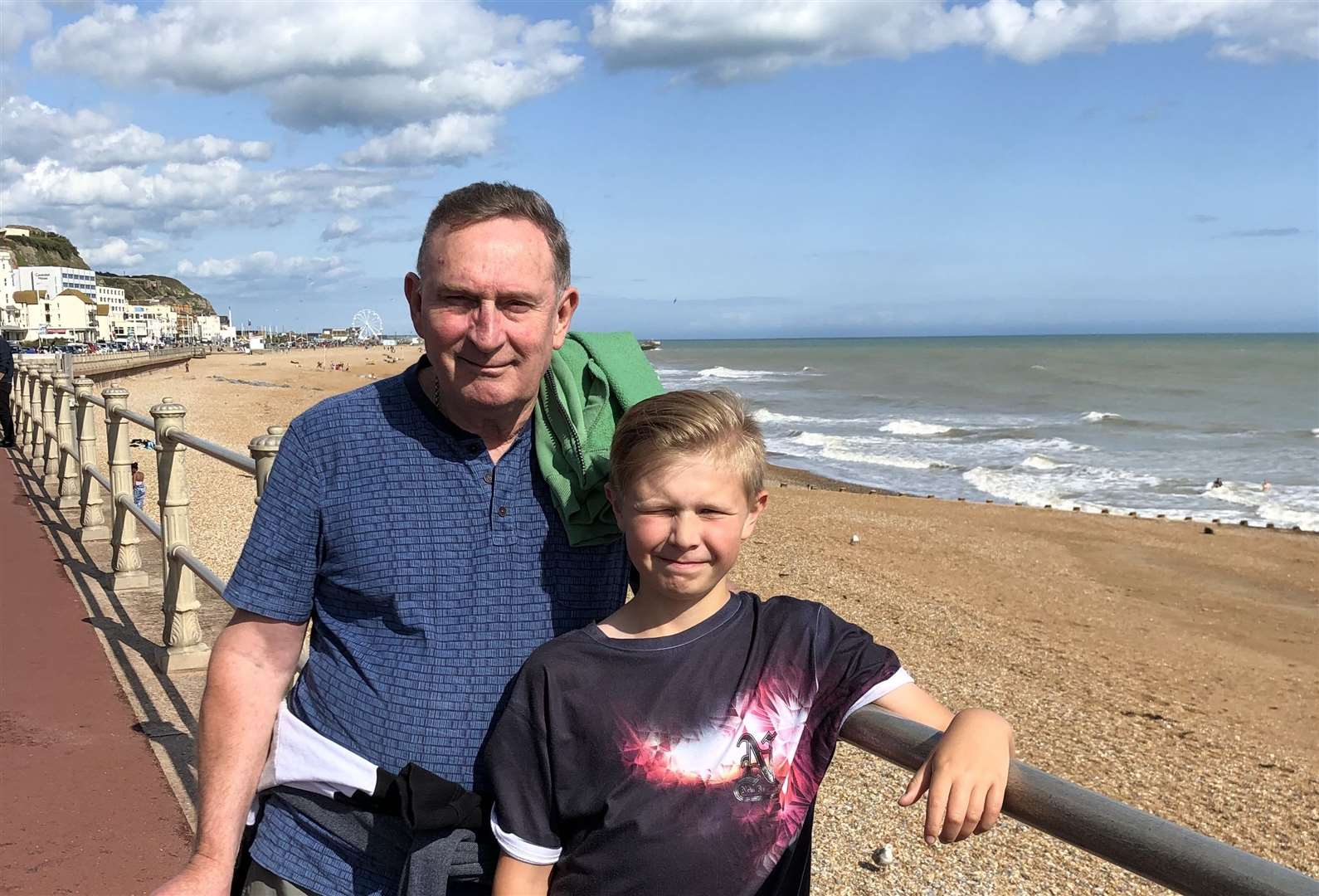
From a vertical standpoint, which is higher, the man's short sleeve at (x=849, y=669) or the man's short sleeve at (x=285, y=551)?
the man's short sleeve at (x=285, y=551)

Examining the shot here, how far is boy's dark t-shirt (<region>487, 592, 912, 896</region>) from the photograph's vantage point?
149cm

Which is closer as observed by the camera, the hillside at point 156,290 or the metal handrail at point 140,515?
the metal handrail at point 140,515

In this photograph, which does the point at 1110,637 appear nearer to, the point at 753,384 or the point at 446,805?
the point at 446,805

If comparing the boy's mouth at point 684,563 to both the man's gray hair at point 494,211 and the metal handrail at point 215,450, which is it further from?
the metal handrail at point 215,450

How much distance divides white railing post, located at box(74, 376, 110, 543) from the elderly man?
6.42m

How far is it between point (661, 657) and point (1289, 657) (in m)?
10.3

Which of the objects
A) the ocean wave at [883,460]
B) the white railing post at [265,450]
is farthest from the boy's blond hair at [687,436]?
the ocean wave at [883,460]

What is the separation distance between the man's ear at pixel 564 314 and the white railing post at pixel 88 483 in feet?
21.5

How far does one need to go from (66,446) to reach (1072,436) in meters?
28.4

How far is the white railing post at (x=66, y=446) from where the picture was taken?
28.2ft

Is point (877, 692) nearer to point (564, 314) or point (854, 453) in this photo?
point (564, 314)

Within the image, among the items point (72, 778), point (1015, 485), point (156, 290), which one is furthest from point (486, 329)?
point (156, 290)

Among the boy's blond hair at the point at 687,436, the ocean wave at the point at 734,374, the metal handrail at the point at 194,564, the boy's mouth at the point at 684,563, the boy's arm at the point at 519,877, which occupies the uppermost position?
the boy's blond hair at the point at 687,436

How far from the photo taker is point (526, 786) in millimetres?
1510
